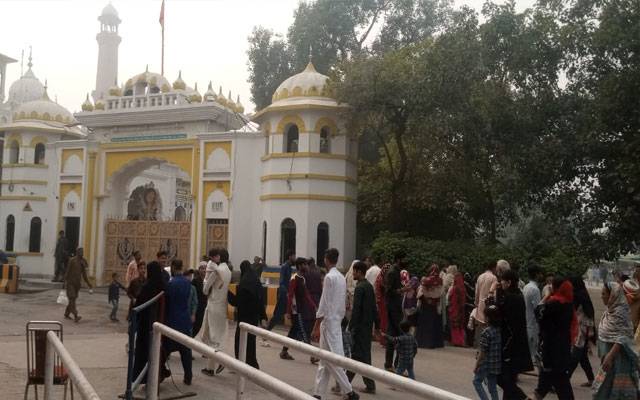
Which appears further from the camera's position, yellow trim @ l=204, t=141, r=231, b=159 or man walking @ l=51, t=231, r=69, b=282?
man walking @ l=51, t=231, r=69, b=282

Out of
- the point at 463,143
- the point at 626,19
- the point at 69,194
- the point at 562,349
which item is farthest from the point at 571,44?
the point at 69,194

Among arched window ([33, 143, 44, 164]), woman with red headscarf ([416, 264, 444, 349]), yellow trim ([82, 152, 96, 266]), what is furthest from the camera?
arched window ([33, 143, 44, 164])

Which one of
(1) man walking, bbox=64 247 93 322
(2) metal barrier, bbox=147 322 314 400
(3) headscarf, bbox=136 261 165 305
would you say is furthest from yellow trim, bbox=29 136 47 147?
(2) metal barrier, bbox=147 322 314 400

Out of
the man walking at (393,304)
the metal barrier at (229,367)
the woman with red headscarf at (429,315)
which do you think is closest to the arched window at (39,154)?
the woman with red headscarf at (429,315)

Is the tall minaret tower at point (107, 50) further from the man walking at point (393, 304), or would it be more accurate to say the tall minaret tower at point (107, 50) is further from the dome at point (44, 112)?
the man walking at point (393, 304)

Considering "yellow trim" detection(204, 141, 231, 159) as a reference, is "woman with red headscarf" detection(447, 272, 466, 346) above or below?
below

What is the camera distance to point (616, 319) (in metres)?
7.22

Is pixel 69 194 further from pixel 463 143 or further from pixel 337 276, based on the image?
pixel 337 276

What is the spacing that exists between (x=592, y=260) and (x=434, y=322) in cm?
564

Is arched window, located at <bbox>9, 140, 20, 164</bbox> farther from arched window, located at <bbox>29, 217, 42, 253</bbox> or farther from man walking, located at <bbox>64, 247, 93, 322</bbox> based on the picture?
man walking, located at <bbox>64, 247, 93, 322</bbox>

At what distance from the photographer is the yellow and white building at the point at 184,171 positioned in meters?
19.4

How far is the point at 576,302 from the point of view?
9.63 metres

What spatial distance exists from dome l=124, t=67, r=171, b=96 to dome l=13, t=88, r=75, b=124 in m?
5.01

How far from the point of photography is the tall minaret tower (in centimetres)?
4066
